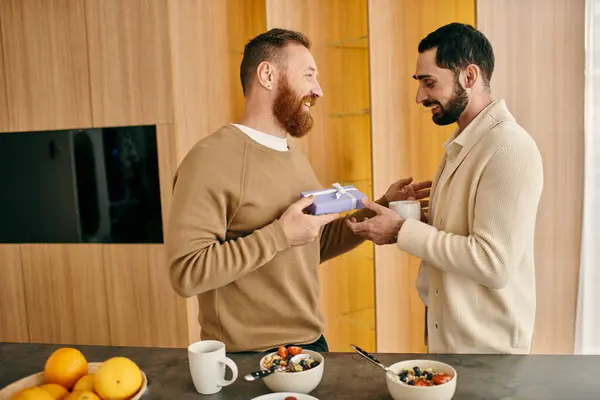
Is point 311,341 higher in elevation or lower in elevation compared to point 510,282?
lower

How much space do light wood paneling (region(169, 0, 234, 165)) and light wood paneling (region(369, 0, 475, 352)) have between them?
1.06 meters

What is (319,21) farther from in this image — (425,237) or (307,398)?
(307,398)

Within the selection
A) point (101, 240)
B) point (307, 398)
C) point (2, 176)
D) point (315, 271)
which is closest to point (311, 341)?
point (315, 271)

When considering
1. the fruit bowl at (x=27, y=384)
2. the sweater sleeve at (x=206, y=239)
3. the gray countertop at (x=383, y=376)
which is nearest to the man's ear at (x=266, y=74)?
the sweater sleeve at (x=206, y=239)

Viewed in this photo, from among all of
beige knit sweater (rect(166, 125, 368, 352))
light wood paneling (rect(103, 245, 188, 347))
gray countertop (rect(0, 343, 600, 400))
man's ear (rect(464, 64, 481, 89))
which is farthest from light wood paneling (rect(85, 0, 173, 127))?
gray countertop (rect(0, 343, 600, 400))

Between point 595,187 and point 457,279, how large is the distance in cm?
151

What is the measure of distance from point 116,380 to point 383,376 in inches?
23.6

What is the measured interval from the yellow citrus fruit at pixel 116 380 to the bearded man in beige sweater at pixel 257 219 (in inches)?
15.6

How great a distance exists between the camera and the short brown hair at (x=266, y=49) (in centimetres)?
183

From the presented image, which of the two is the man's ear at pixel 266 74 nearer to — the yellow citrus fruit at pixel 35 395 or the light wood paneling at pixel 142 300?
the yellow citrus fruit at pixel 35 395

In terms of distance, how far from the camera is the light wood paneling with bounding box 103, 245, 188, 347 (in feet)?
11.5

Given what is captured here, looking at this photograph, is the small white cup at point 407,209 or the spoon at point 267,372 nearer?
the spoon at point 267,372

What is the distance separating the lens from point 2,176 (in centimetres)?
381

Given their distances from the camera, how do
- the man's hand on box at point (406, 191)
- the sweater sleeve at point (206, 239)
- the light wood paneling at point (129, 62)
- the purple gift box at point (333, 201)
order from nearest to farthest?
1. the sweater sleeve at point (206, 239)
2. the purple gift box at point (333, 201)
3. the man's hand on box at point (406, 191)
4. the light wood paneling at point (129, 62)
